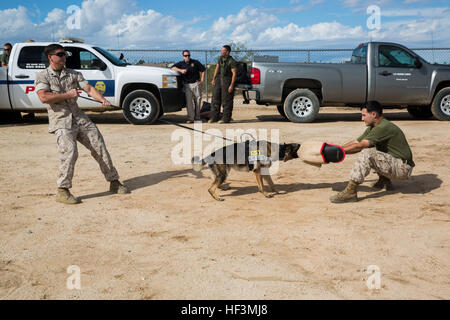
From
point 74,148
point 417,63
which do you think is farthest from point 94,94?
point 417,63

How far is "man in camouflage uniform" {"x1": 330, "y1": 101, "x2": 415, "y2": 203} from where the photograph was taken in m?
5.29

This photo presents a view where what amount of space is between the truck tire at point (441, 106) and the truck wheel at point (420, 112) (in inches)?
24.0

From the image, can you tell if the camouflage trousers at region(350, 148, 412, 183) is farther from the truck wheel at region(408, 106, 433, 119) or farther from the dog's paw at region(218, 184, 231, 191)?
A: the truck wheel at region(408, 106, 433, 119)

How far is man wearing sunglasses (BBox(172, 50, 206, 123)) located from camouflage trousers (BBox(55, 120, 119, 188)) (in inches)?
261

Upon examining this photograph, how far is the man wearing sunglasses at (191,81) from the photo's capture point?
1209cm

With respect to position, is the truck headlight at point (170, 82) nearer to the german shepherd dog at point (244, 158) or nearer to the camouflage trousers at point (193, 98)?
the camouflage trousers at point (193, 98)

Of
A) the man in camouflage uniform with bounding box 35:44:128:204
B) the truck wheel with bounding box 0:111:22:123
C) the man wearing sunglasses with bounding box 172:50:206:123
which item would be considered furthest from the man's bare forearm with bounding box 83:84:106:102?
the truck wheel with bounding box 0:111:22:123

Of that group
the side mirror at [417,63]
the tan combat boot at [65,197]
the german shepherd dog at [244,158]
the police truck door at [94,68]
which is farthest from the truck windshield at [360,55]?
the tan combat boot at [65,197]

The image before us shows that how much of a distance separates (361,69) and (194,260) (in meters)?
9.41

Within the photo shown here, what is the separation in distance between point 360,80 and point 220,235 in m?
8.64

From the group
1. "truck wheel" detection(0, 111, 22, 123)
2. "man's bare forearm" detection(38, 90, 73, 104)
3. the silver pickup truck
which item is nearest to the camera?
"man's bare forearm" detection(38, 90, 73, 104)

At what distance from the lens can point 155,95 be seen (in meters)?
11.6

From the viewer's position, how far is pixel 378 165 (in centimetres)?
542
